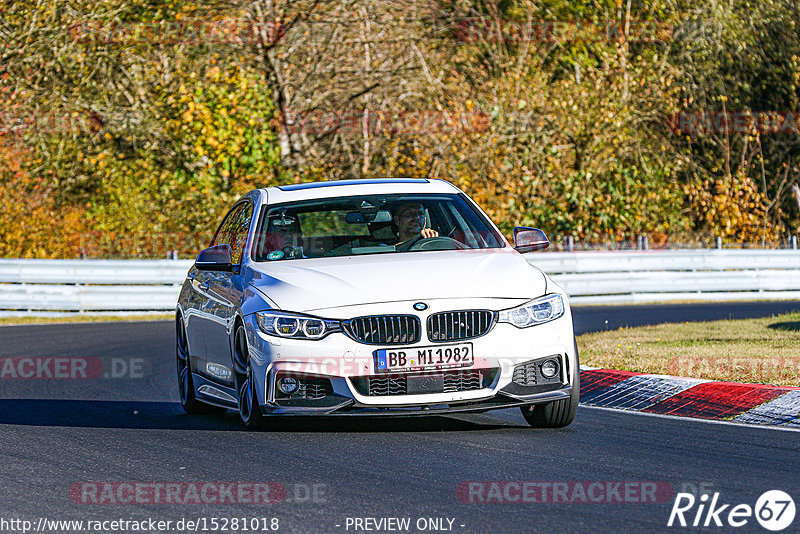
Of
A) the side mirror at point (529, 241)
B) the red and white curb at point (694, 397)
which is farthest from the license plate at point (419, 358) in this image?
the red and white curb at point (694, 397)

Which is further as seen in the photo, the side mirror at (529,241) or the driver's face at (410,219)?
the driver's face at (410,219)

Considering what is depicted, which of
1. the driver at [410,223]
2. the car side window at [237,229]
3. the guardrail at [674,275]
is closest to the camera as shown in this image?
the driver at [410,223]

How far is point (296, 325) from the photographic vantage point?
8.37 meters

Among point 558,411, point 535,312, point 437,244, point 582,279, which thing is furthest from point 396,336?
point 582,279

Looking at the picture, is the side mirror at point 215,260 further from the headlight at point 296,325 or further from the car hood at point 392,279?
the headlight at point 296,325

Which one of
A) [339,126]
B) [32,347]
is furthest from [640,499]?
[339,126]

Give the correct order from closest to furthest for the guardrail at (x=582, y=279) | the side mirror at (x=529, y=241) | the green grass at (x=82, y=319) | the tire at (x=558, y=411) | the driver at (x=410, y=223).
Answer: the tire at (x=558, y=411)
the side mirror at (x=529, y=241)
the driver at (x=410, y=223)
the green grass at (x=82, y=319)
the guardrail at (x=582, y=279)

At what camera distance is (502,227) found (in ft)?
101

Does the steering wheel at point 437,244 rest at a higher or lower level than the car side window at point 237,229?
higher

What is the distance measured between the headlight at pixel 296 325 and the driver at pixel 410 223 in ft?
5.39

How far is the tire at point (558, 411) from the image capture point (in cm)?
879

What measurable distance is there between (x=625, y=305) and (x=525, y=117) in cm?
711

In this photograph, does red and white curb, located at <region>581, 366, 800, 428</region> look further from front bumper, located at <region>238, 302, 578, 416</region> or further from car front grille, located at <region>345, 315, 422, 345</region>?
car front grille, located at <region>345, 315, 422, 345</region>

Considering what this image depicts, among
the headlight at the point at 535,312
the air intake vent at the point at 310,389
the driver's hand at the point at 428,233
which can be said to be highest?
the driver's hand at the point at 428,233
